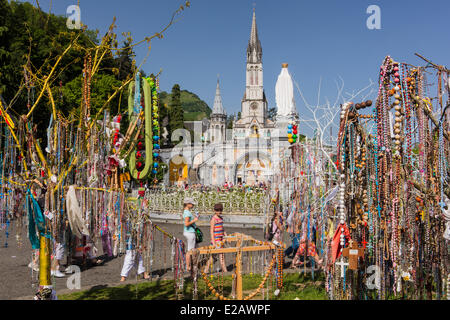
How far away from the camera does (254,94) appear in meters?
81.1

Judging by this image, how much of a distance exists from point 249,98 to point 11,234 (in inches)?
2736

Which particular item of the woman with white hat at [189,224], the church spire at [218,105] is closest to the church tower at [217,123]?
the church spire at [218,105]

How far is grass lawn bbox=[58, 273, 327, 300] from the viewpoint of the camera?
6.33 metres

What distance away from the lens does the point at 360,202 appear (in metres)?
5.38

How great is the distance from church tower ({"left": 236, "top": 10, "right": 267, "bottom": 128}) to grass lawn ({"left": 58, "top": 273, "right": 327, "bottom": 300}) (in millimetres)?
73172

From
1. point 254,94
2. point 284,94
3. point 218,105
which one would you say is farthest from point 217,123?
point 284,94

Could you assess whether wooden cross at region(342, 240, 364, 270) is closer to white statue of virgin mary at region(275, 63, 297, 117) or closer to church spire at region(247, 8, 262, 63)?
white statue of virgin mary at region(275, 63, 297, 117)

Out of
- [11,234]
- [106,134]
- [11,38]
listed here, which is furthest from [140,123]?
[11,38]

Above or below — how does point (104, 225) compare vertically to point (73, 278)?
above

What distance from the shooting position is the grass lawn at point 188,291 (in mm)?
6332

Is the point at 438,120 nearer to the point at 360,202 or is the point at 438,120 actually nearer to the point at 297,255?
the point at 360,202

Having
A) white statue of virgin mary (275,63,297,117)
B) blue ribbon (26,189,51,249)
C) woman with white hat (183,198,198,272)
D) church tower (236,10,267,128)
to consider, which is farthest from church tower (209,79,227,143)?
blue ribbon (26,189,51,249)

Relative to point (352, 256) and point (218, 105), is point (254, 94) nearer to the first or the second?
point (218, 105)

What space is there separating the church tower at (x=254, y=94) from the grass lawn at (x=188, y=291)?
2881 inches
